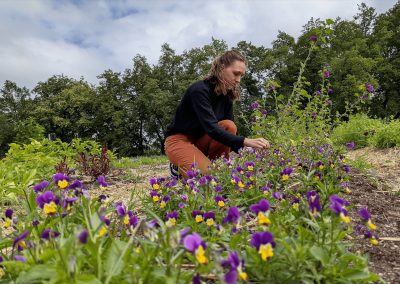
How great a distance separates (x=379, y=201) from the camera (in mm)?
3402

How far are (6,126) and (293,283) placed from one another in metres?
42.8

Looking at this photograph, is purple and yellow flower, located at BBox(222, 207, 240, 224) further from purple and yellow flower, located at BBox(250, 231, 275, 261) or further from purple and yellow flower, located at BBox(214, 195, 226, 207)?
purple and yellow flower, located at BBox(214, 195, 226, 207)

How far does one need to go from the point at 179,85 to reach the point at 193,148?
88.4ft

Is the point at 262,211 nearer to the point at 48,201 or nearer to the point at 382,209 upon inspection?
the point at 48,201

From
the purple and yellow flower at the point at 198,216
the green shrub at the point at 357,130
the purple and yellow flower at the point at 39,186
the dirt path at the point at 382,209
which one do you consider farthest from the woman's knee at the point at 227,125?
the green shrub at the point at 357,130

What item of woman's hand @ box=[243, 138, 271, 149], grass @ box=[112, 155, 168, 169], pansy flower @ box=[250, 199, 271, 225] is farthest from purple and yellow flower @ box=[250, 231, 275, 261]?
grass @ box=[112, 155, 168, 169]

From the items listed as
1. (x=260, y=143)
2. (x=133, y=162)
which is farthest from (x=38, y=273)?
(x=133, y=162)

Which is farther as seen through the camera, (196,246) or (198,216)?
(198,216)

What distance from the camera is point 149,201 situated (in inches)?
114

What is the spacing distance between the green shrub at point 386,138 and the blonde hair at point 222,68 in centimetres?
435

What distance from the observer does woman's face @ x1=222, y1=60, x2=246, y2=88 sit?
3990 mm

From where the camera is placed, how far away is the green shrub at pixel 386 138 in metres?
7.33

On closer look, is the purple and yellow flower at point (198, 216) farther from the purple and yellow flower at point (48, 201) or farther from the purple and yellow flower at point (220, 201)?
the purple and yellow flower at point (48, 201)

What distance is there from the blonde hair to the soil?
134 cm
